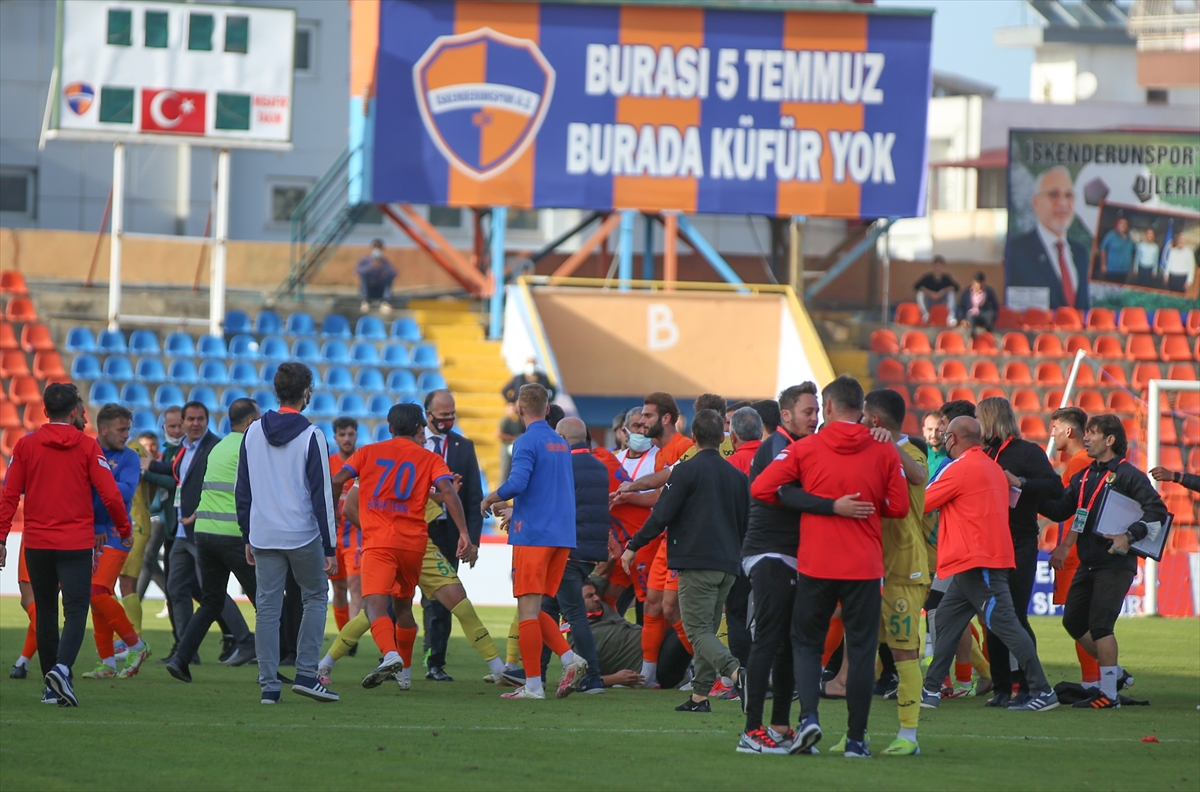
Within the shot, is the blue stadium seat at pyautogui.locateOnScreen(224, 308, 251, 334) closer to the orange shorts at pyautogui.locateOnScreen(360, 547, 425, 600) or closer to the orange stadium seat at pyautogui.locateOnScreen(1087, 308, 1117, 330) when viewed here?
the orange stadium seat at pyautogui.locateOnScreen(1087, 308, 1117, 330)

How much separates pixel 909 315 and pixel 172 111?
1320 cm

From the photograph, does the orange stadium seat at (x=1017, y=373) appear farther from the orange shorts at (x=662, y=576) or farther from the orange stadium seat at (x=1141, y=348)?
the orange shorts at (x=662, y=576)

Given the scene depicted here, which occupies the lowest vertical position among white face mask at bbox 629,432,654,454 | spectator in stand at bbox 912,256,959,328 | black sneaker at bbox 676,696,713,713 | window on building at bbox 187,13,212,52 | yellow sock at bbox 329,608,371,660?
black sneaker at bbox 676,696,713,713

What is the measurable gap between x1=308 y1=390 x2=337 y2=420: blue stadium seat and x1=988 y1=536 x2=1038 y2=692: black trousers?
48.9 feet

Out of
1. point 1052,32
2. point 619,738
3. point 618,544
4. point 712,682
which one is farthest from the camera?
point 1052,32

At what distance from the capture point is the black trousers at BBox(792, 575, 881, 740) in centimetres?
773

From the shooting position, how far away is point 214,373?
24391mm

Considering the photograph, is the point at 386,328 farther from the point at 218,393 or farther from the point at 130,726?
the point at 130,726

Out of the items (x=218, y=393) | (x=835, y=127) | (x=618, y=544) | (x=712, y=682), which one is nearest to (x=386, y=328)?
(x=218, y=393)

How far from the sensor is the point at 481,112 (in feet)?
85.7

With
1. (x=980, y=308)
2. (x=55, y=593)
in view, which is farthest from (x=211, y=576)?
(x=980, y=308)

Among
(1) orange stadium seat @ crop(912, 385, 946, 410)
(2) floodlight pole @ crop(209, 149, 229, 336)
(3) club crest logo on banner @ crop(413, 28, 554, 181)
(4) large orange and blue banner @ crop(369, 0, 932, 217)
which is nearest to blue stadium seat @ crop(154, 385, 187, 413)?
(2) floodlight pole @ crop(209, 149, 229, 336)

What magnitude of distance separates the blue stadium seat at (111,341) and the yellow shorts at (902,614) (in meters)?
17.7

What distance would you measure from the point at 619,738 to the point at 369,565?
7.73 ft
